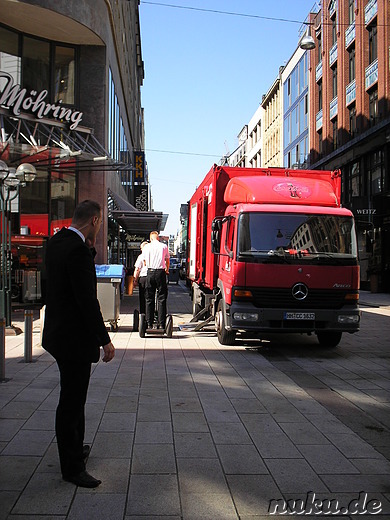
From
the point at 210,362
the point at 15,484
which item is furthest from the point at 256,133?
the point at 15,484

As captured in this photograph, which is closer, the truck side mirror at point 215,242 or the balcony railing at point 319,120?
the truck side mirror at point 215,242

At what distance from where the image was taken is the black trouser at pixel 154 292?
33.4ft

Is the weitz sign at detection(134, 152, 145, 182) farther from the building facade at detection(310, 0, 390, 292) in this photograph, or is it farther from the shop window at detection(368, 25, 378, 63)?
the shop window at detection(368, 25, 378, 63)

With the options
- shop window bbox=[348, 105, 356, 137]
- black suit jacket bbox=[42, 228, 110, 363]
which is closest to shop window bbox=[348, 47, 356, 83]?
shop window bbox=[348, 105, 356, 137]

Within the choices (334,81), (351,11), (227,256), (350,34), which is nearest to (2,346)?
(227,256)

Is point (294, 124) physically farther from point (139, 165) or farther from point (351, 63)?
point (139, 165)

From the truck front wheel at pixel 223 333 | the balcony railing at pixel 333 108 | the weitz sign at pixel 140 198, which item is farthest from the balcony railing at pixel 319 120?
the truck front wheel at pixel 223 333

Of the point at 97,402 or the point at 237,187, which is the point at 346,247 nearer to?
the point at 237,187

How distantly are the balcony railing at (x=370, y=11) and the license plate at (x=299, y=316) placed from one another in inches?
1092

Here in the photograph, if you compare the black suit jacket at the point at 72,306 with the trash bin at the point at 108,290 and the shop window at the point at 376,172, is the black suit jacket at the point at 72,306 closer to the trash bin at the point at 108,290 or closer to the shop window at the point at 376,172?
the trash bin at the point at 108,290

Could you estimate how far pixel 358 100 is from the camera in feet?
109

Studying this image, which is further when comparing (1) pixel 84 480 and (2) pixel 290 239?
(2) pixel 290 239

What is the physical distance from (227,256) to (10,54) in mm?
10795

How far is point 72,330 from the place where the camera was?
11.8 feet
